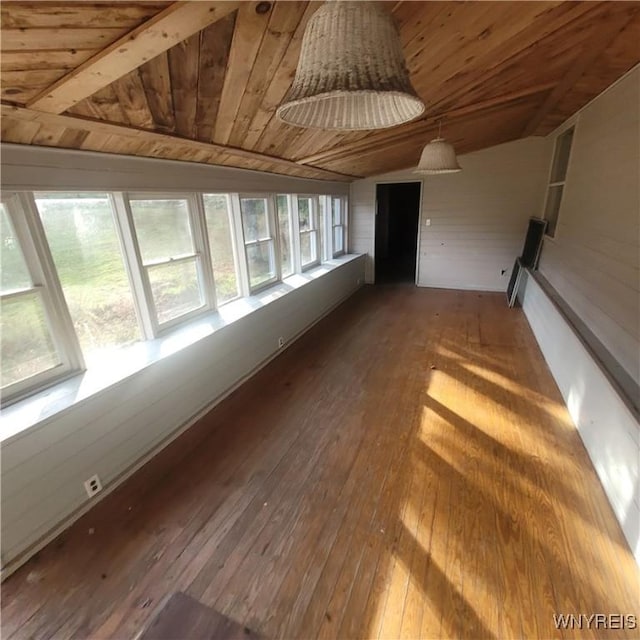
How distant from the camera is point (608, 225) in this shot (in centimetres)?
264

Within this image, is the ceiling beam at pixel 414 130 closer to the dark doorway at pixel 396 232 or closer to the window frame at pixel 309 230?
the window frame at pixel 309 230

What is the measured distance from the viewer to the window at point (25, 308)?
1802mm

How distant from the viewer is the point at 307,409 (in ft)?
10.0

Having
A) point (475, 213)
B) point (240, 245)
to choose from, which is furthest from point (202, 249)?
point (475, 213)

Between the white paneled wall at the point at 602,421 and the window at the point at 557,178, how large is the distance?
84.0 inches

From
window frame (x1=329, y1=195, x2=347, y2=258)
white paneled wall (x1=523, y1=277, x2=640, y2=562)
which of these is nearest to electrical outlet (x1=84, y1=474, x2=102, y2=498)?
white paneled wall (x1=523, y1=277, x2=640, y2=562)

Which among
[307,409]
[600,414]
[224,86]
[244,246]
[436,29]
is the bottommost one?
[307,409]

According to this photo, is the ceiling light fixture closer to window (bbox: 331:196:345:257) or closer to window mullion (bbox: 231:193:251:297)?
window mullion (bbox: 231:193:251:297)

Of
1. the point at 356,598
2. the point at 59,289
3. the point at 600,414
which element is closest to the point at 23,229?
the point at 59,289

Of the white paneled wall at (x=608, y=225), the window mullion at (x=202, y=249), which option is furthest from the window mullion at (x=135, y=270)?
the white paneled wall at (x=608, y=225)

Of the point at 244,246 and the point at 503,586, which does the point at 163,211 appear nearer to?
the point at 244,246

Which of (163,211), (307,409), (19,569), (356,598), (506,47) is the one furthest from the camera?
(307,409)

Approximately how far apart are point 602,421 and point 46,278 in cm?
358

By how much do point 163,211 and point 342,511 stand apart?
2.54 m
